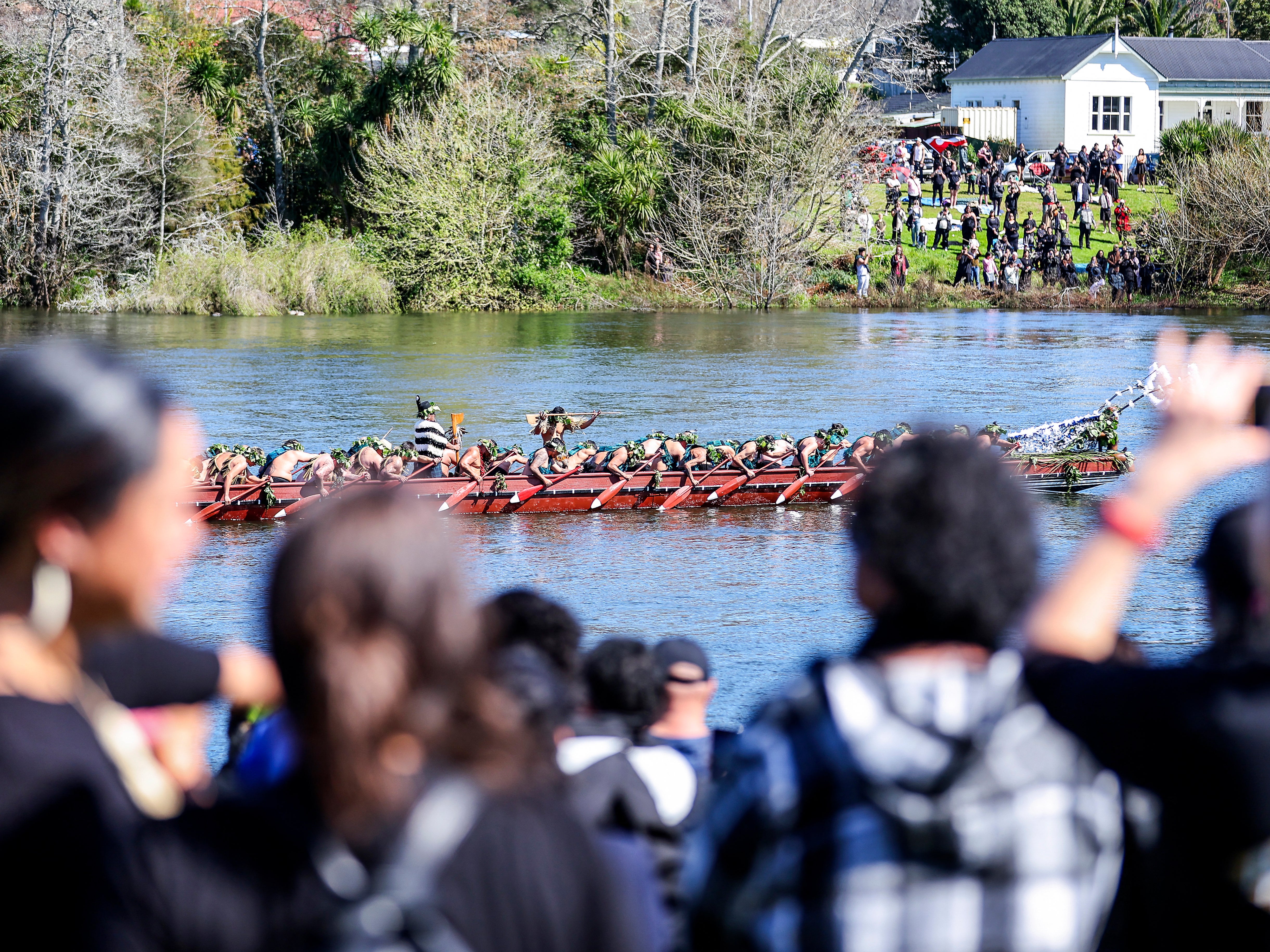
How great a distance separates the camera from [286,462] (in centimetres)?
1705

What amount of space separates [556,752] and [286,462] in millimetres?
15062

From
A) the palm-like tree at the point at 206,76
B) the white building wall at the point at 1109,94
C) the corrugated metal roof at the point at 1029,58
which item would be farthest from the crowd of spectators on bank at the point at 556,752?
the white building wall at the point at 1109,94

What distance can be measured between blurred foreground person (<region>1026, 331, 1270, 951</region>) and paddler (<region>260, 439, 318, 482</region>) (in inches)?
602

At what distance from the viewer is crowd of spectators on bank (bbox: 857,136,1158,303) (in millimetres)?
45375

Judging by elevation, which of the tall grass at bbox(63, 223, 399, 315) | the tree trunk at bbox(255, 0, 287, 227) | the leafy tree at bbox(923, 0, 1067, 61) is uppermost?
the leafy tree at bbox(923, 0, 1067, 61)

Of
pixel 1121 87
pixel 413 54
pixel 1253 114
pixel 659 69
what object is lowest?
pixel 659 69

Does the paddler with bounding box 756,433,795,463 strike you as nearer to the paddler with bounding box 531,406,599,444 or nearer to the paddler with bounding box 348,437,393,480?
the paddler with bounding box 531,406,599,444

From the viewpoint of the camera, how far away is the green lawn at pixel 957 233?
1833 inches

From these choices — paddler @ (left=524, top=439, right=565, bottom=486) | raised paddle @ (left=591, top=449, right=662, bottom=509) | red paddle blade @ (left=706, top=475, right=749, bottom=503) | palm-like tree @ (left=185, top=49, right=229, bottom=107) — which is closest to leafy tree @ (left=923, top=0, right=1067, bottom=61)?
palm-like tree @ (left=185, top=49, right=229, bottom=107)

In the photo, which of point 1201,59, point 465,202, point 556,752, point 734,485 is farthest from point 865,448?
point 1201,59

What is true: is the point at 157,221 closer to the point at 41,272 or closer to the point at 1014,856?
the point at 41,272

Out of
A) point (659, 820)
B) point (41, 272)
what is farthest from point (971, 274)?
point (659, 820)

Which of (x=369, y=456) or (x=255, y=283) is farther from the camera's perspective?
(x=255, y=283)

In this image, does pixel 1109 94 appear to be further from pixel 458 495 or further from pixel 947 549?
pixel 947 549
